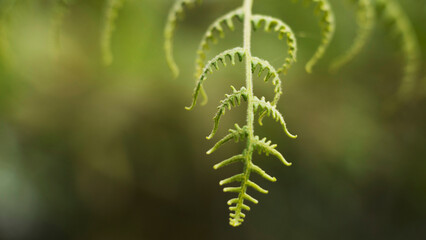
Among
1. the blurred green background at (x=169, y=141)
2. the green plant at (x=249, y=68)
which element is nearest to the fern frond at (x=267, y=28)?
the green plant at (x=249, y=68)

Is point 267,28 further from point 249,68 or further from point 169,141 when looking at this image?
point 169,141

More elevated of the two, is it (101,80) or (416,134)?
(101,80)

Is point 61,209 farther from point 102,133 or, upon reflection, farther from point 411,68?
point 411,68

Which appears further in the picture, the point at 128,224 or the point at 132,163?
the point at 128,224

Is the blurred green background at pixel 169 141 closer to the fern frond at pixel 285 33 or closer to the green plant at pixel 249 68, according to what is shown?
the green plant at pixel 249 68

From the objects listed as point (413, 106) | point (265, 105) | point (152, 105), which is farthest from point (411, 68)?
point (152, 105)

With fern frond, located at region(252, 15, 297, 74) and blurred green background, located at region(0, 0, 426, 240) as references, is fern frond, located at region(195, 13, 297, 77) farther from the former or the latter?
blurred green background, located at region(0, 0, 426, 240)

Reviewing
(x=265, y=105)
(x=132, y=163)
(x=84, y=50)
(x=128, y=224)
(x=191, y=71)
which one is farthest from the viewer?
(x=128, y=224)

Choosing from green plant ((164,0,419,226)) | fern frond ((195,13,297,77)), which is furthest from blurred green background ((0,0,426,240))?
fern frond ((195,13,297,77))

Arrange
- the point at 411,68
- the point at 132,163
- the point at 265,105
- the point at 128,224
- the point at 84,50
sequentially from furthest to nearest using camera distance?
the point at 128,224
the point at 132,163
the point at 84,50
the point at 411,68
the point at 265,105

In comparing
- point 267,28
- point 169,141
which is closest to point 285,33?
point 267,28
